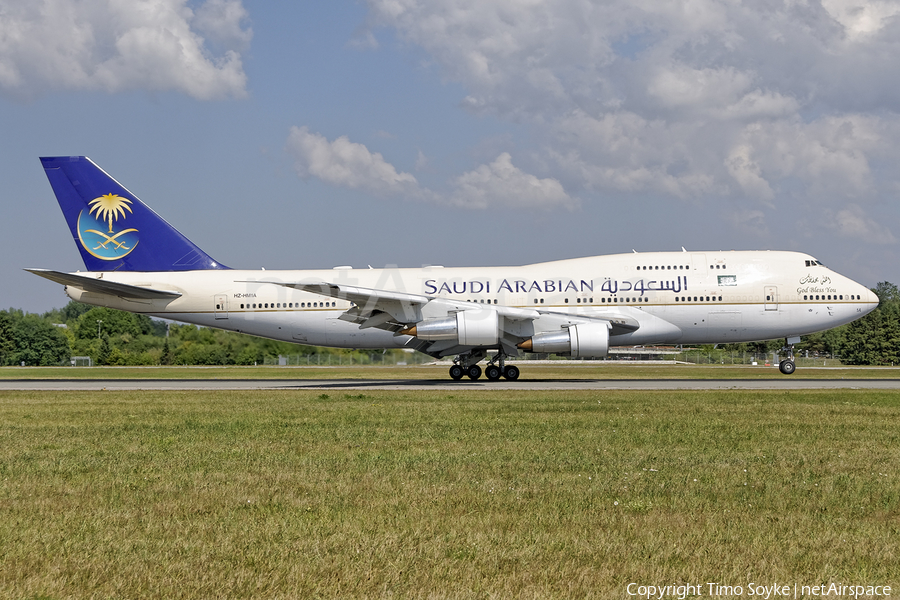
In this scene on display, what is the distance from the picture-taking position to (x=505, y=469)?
31.7 feet

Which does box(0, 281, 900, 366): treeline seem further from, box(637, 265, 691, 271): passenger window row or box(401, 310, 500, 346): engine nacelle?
box(637, 265, 691, 271): passenger window row

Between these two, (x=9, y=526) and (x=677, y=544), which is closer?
(x=677, y=544)

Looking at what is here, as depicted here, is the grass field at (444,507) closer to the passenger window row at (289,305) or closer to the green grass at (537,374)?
the passenger window row at (289,305)

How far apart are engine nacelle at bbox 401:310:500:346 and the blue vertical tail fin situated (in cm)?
1136

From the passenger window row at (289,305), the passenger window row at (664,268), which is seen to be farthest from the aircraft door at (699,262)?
the passenger window row at (289,305)

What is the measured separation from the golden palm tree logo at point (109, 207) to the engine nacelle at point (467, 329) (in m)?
13.5

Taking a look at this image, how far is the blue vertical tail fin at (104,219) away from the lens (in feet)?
105

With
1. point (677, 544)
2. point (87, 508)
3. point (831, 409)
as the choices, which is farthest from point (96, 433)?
point (831, 409)

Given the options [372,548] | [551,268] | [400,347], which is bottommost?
[372,548]

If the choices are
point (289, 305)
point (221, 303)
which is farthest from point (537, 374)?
point (221, 303)

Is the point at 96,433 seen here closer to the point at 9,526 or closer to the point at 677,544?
the point at 9,526

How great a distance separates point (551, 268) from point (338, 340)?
895cm

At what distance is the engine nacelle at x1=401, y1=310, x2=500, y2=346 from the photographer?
1121 inches

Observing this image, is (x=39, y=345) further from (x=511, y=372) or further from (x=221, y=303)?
(x=511, y=372)
